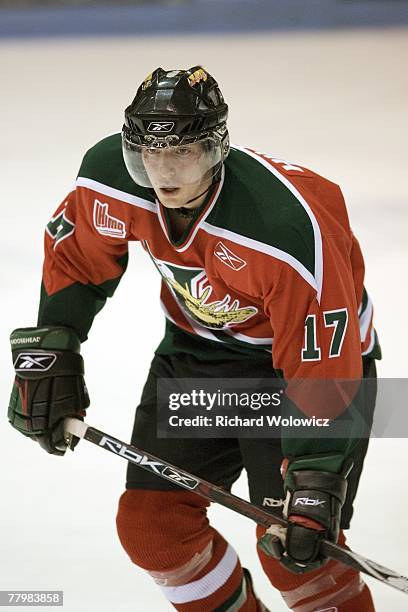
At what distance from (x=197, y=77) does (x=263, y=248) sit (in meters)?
0.33

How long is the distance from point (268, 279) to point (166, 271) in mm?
284

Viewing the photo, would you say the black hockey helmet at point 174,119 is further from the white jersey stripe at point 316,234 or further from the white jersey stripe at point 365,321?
the white jersey stripe at point 365,321

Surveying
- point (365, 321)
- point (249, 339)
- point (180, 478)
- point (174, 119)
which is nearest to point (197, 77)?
point (174, 119)

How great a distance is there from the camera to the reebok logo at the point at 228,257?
6.69ft

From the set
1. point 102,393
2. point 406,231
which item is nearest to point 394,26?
point 406,231

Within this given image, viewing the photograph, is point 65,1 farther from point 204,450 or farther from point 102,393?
point 204,450

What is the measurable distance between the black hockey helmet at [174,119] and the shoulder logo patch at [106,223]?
0.57 ft

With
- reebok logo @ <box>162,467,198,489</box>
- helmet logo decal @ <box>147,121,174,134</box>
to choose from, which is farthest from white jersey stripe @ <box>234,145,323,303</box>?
reebok logo @ <box>162,467,198,489</box>

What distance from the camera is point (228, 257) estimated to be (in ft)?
6.73

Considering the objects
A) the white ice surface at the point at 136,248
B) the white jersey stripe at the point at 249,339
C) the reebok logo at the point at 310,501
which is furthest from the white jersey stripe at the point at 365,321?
the white ice surface at the point at 136,248

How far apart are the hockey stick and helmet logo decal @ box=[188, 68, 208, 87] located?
72cm

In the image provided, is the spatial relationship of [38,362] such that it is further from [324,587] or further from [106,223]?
[324,587]

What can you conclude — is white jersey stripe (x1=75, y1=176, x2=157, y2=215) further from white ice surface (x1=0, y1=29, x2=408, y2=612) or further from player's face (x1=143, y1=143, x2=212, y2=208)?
white ice surface (x1=0, y1=29, x2=408, y2=612)

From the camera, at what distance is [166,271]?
7.28ft
